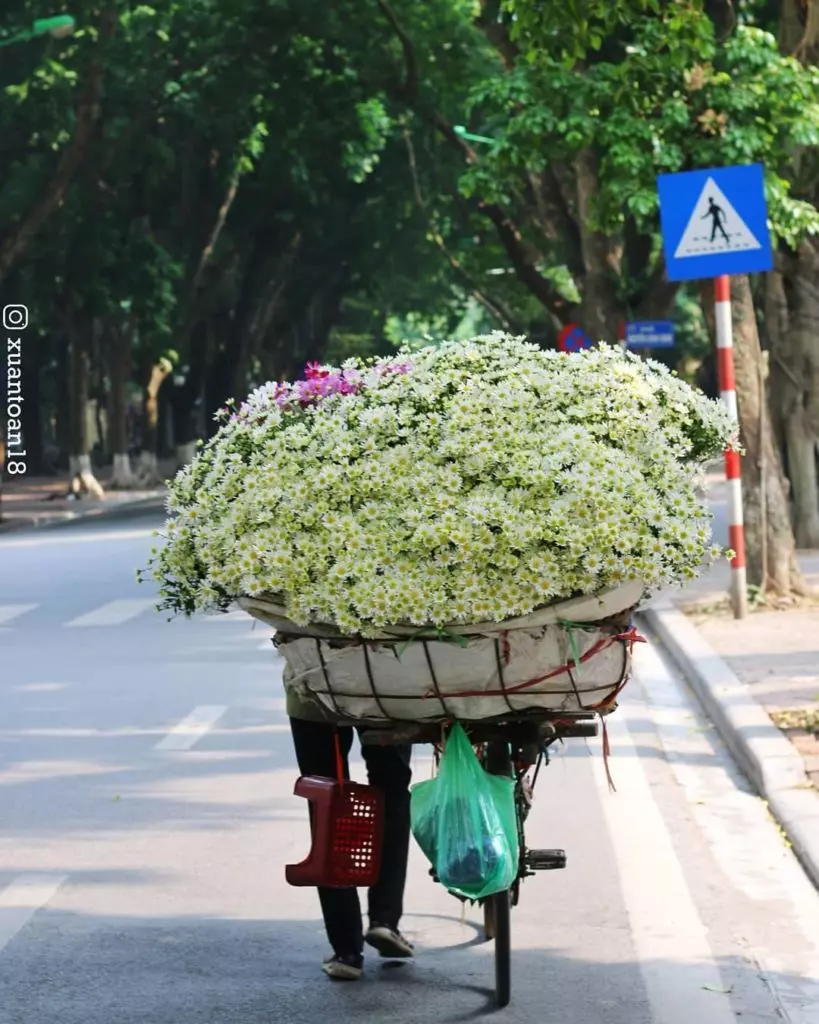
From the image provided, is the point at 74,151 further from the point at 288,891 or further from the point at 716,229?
the point at 288,891

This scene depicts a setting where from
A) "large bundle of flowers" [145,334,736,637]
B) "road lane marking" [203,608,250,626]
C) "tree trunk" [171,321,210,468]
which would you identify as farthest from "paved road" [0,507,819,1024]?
"tree trunk" [171,321,210,468]

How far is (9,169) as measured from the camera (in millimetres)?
38094

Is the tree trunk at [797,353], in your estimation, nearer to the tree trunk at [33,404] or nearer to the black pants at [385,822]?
the black pants at [385,822]

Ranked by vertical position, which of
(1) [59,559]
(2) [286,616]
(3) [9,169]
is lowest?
(1) [59,559]

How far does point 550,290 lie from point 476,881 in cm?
2667

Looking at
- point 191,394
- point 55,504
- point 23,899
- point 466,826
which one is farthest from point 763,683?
point 191,394

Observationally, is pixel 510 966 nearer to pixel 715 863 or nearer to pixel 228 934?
pixel 228 934

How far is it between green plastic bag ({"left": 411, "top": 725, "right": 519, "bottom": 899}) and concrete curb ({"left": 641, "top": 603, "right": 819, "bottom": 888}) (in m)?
2.07

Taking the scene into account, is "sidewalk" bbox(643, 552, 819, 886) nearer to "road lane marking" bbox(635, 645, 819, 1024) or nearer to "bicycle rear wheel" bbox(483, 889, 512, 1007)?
"road lane marking" bbox(635, 645, 819, 1024)

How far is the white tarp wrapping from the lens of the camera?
5.30 meters

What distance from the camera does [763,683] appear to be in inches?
469

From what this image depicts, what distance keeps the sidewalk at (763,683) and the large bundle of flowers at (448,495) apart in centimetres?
225

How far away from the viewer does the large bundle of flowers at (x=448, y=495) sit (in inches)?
207

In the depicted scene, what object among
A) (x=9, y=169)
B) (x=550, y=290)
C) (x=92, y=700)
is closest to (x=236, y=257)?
(x=9, y=169)
